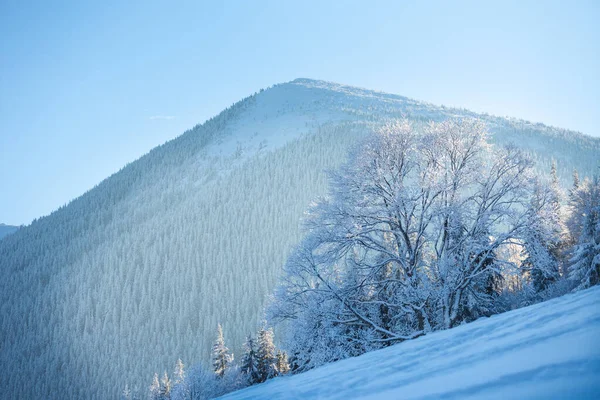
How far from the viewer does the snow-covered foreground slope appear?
1.48 m

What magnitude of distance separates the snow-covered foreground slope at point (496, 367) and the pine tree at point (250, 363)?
25296 millimetres

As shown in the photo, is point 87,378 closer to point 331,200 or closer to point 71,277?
point 71,277

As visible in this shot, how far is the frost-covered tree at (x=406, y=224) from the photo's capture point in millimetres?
9172

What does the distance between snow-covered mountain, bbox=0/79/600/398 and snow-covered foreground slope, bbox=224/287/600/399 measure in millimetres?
77676

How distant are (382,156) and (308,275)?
4.13 meters

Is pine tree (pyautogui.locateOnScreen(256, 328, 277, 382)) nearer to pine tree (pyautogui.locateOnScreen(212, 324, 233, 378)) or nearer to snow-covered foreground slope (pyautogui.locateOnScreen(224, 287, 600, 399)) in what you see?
pine tree (pyautogui.locateOnScreen(212, 324, 233, 378))

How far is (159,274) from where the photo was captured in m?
125

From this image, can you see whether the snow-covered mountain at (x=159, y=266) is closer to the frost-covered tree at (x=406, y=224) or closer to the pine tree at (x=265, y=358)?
the pine tree at (x=265, y=358)

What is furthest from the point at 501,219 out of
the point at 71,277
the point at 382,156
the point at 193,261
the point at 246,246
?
the point at 71,277

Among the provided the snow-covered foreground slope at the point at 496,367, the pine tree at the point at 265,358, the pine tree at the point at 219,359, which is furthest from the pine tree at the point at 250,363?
the snow-covered foreground slope at the point at 496,367

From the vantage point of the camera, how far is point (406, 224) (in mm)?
9625

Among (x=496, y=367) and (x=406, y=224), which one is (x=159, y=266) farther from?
(x=496, y=367)

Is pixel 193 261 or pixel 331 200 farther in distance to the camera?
pixel 193 261

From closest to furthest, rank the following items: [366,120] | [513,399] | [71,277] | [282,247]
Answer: [513,399] → [282,247] → [71,277] → [366,120]
